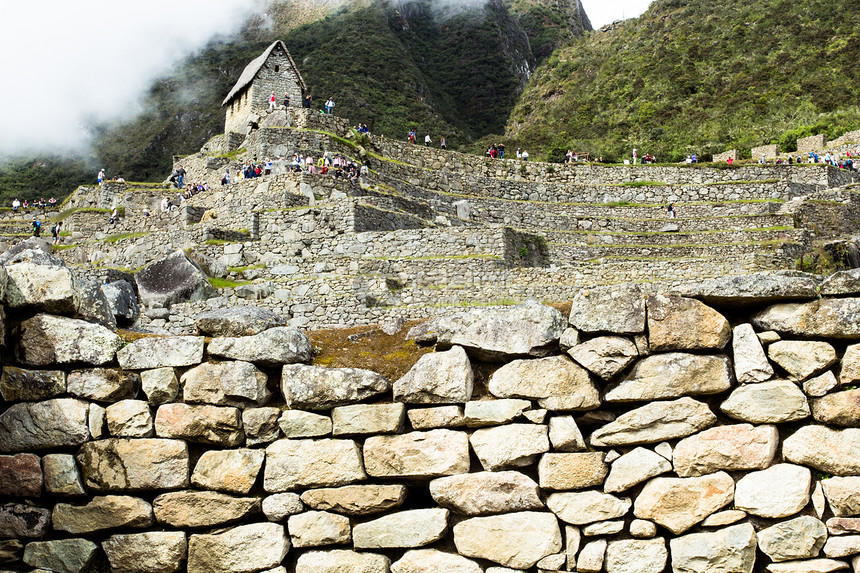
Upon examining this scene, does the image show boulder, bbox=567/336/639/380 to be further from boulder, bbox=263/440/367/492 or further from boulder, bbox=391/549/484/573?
boulder, bbox=263/440/367/492

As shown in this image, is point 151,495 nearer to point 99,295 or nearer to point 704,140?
point 99,295

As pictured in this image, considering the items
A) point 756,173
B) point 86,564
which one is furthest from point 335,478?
point 756,173

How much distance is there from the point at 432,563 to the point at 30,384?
3.66 m

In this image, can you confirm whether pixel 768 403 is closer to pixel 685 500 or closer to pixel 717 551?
pixel 685 500

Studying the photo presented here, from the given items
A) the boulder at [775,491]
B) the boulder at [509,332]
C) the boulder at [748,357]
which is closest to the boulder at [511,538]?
the boulder at [509,332]

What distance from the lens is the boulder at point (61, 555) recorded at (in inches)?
243

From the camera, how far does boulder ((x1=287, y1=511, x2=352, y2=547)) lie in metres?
6.04

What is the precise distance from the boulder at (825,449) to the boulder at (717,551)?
655 millimetres

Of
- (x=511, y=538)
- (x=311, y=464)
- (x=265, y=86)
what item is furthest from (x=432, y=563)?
(x=265, y=86)

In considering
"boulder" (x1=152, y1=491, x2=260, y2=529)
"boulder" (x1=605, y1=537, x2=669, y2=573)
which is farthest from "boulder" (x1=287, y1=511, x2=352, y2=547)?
"boulder" (x1=605, y1=537, x2=669, y2=573)

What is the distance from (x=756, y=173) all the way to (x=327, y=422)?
1345 inches

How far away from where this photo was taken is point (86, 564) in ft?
20.3

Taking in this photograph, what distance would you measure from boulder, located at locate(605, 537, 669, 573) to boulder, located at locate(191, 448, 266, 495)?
289 cm

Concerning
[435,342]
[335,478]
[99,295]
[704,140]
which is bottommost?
[335,478]
